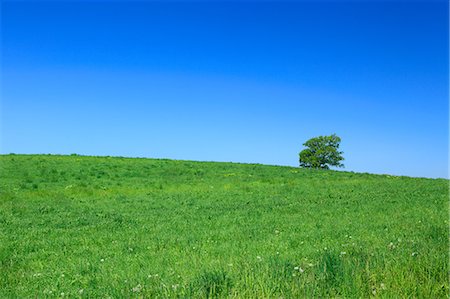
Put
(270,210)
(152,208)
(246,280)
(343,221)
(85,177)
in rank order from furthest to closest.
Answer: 1. (85,177)
2. (152,208)
3. (270,210)
4. (343,221)
5. (246,280)

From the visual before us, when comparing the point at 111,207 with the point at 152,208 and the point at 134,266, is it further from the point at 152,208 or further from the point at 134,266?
the point at 134,266

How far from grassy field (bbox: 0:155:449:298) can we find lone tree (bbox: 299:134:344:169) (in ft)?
192

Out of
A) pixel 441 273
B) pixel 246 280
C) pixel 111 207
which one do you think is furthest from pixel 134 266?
pixel 111 207

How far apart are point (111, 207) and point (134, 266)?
40.4 feet

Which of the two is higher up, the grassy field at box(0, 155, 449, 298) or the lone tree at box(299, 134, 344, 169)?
the lone tree at box(299, 134, 344, 169)

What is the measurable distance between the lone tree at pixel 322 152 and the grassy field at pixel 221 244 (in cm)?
5856

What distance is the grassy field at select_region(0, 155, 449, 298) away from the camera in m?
6.13

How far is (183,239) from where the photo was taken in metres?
12.3

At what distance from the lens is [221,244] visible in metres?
11.4

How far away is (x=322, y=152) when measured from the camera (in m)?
85.4

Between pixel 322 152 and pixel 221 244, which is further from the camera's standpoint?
pixel 322 152

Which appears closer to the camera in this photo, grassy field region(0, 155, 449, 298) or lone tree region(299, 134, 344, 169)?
grassy field region(0, 155, 449, 298)

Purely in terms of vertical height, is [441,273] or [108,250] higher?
[441,273]

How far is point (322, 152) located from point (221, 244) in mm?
76776
